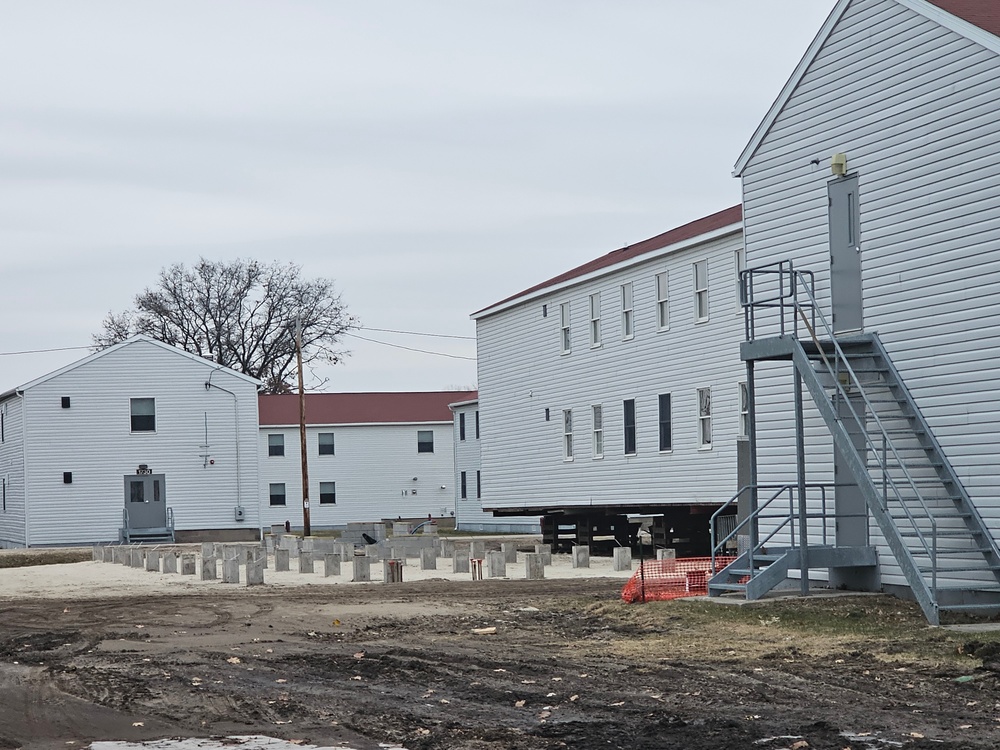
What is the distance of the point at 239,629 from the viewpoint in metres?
17.8

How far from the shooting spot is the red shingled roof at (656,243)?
3419 cm

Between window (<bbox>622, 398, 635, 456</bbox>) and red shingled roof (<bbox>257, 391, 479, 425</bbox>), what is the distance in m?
29.3

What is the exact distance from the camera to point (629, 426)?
123 ft

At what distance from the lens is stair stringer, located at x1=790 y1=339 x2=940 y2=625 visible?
15500 mm

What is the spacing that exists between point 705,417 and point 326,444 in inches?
1429

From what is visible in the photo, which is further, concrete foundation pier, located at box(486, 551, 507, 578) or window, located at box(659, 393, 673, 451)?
window, located at box(659, 393, 673, 451)

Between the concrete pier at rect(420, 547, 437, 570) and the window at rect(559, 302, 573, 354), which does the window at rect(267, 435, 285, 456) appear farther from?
the concrete pier at rect(420, 547, 437, 570)

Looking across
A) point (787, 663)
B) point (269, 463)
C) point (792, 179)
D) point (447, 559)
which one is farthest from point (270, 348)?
point (787, 663)

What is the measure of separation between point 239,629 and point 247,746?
849 cm

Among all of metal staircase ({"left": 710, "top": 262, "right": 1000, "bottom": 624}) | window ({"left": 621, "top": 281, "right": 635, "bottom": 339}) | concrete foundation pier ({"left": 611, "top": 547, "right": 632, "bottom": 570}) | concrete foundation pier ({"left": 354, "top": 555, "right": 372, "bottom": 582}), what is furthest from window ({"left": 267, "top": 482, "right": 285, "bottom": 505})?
metal staircase ({"left": 710, "top": 262, "right": 1000, "bottom": 624})

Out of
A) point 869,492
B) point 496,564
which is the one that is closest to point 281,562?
point 496,564

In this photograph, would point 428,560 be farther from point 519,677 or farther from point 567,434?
point 519,677

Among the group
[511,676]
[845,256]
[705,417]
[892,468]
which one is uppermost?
[845,256]

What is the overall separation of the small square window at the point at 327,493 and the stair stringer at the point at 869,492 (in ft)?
166
